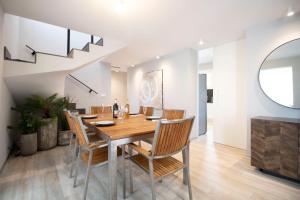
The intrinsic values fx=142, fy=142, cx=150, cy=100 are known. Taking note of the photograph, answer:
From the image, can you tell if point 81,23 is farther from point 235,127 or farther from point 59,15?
point 235,127

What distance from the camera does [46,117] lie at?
3.26 m

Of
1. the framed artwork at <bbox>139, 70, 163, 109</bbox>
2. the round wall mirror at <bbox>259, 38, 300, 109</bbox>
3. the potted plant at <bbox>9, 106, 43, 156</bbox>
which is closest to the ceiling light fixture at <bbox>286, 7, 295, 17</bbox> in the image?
the round wall mirror at <bbox>259, 38, 300, 109</bbox>

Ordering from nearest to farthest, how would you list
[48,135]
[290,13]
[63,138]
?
[290,13]
[48,135]
[63,138]

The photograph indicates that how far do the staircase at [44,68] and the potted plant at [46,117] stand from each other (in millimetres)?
282

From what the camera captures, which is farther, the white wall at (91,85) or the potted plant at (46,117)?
the white wall at (91,85)

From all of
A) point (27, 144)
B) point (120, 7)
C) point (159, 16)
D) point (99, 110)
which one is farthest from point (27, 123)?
point (159, 16)

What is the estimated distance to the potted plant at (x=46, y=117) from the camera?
3.02 meters

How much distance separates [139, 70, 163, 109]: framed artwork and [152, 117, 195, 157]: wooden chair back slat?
294cm

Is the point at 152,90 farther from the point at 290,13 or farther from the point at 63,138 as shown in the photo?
the point at 290,13

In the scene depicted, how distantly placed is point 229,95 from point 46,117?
4.22 m

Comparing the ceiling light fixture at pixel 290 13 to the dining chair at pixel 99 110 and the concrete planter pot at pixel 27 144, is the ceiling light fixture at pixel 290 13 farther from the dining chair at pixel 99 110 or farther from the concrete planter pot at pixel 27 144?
the concrete planter pot at pixel 27 144

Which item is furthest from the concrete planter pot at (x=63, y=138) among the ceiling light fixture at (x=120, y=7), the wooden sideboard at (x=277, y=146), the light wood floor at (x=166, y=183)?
the wooden sideboard at (x=277, y=146)

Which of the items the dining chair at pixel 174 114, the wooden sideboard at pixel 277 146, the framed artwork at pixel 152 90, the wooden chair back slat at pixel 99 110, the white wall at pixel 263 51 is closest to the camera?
the wooden sideboard at pixel 277 146

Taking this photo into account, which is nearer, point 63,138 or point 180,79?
point 63,138
